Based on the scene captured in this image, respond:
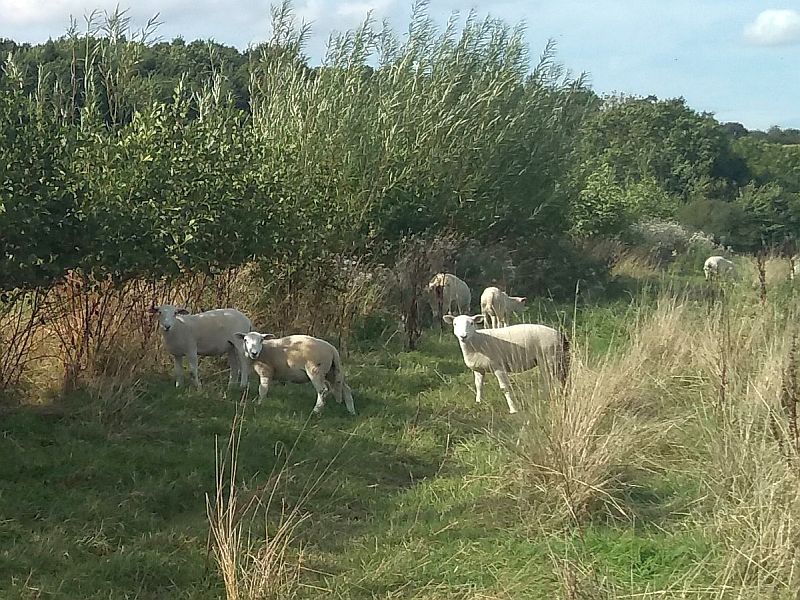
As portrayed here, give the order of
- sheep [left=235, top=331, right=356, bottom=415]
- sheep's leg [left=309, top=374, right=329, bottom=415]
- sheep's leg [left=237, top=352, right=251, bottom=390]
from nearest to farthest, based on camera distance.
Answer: sheep's leg [left=309, top=374, right=329, bottom=415]
sheep [left=235, top=331, right=356, bottom=415]
sheep's leg [left=237, top=352, right=251, bottom=390]

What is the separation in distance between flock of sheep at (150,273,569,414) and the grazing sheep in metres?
4.21

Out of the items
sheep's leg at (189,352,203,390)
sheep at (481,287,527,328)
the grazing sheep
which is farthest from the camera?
the grazing sheep

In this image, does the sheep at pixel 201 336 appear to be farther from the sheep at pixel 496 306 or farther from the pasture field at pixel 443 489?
the sheep at pixel 496 306

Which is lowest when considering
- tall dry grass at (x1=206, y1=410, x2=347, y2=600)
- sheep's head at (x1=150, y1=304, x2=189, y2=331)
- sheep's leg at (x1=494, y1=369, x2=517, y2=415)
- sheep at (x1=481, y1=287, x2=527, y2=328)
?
tall dry grass at (x1=206, y1=410, x2=347, y2=600)

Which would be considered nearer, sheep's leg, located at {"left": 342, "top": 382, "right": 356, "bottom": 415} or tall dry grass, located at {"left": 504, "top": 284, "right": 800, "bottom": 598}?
tall dry grass, located at {"left": 504, "top": 284, "right": 800, "bottom": 598}

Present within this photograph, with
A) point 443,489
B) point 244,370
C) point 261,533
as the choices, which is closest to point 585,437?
point 443,489

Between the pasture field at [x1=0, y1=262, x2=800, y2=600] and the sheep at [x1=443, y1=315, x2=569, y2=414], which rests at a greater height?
the sheep at [x1=443, y1=315, x2=569, y2=414]

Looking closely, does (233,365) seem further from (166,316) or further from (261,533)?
(261,533)

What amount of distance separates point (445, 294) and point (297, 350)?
220 inches

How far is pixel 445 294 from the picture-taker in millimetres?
14438

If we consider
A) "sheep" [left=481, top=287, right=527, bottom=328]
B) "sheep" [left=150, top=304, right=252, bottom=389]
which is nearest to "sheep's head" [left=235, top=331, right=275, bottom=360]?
"sheep" [left=150, top=304, right=252, bottom=389]

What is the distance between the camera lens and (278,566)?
16.6 ft

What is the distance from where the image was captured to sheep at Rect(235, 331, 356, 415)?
8969mm

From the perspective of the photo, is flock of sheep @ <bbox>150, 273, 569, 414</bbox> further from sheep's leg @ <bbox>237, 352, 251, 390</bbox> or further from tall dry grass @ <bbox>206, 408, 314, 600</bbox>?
tall dry grass @ <bbox>206, 408, 314, 600</bbox>
